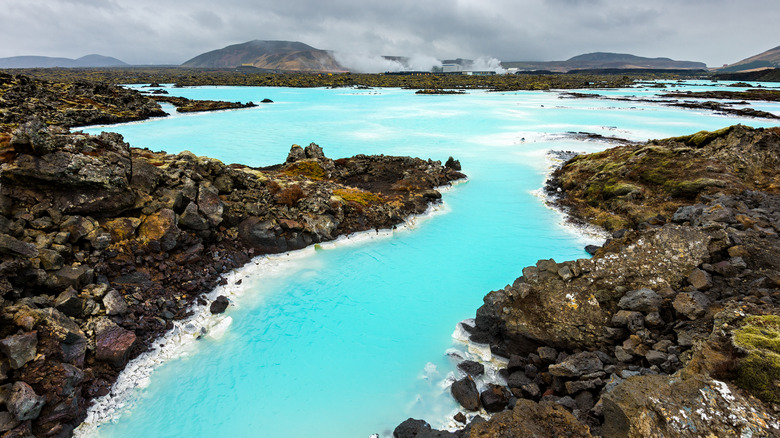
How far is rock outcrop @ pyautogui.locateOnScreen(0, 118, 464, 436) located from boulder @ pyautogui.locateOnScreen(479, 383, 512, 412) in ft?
22.1

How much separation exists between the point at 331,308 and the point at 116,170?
7.25 meters

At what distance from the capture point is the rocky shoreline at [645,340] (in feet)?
14.6

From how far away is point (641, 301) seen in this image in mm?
7070

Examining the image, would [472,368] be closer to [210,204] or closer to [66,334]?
[66,334]

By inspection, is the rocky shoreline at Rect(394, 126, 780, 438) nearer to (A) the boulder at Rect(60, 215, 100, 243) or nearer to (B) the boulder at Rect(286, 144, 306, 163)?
(A) the boulder at Rect(60, 215, 100, 243)

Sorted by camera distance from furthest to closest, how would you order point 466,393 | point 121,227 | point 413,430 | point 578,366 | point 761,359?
point 121,227
point 466,393
point 578,366
point 413,430
point 761,359

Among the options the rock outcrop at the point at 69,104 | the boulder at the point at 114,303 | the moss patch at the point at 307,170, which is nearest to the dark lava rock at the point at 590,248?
Result: the moss patch at the point at 307,170

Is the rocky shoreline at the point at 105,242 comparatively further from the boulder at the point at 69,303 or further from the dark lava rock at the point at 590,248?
the dark lava rock at the point at 590,248

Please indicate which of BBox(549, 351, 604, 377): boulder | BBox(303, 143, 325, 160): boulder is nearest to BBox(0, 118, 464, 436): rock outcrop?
BBox(303, 143, 325, 160): boulder

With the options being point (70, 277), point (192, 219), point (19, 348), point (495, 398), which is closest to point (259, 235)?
point (192, 219)

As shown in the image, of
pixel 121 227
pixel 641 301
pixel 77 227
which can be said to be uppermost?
pixel 77 227

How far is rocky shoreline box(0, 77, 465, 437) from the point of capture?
6293 millimetres

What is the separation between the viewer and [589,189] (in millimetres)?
17406

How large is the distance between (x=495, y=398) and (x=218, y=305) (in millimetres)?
7022
